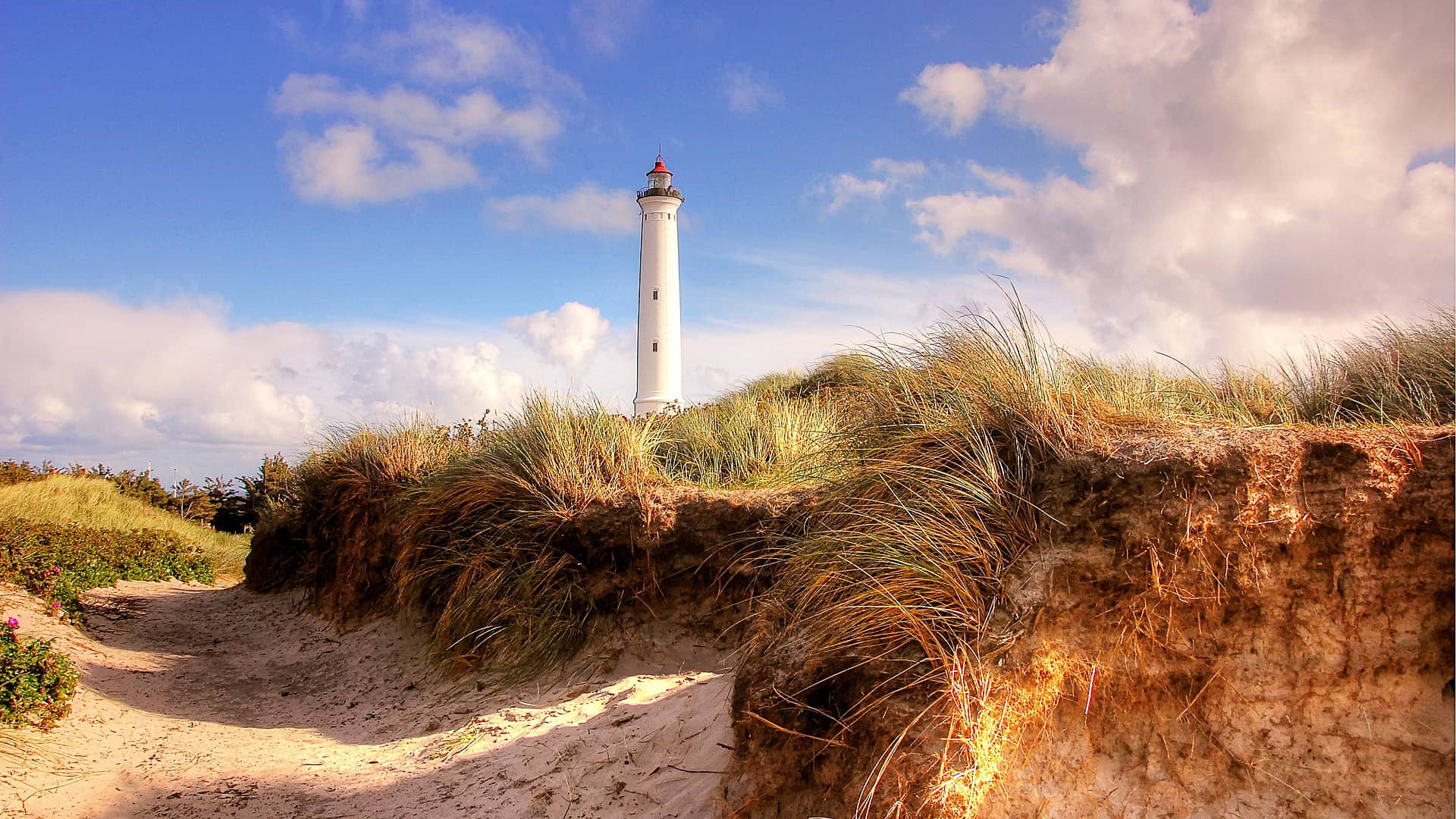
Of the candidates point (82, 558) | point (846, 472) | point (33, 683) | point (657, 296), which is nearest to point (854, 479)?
point (846, 472)

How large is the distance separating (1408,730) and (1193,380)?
14.3ft

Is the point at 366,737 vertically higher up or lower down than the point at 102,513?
lower down

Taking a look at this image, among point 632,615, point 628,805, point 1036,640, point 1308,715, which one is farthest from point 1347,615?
point 632,615

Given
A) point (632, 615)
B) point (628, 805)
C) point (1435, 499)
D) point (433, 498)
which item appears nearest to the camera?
point (1435, 499)

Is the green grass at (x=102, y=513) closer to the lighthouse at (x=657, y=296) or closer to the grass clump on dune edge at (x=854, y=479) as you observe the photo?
the grass clump on dune edge at (x=854, y=479)

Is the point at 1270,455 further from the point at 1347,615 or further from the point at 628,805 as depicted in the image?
the point at 628,805

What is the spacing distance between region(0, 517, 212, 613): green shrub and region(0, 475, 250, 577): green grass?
2.70 ft

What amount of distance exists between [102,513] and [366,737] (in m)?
12.2

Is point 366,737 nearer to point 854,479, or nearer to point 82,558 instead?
point 854,479

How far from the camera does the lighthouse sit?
33.2m

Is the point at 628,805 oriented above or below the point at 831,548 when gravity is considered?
below

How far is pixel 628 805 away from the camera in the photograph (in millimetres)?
4953

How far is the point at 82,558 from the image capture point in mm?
11758

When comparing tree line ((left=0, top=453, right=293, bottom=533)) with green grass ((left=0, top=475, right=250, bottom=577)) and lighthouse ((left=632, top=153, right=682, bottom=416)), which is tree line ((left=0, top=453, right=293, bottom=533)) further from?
lighthouse ((left=632, top=153, right=682, bottom=416))
